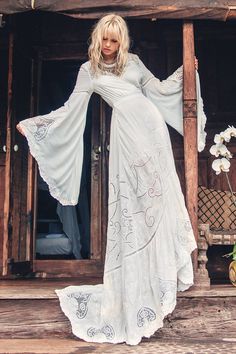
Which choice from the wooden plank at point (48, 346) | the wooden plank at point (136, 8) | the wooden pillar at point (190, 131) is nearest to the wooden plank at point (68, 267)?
the wooden plank at point (48, 346)

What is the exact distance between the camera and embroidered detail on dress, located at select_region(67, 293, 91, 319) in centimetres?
377

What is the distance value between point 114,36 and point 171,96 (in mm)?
645

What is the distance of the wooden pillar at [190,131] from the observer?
3939 millimetres

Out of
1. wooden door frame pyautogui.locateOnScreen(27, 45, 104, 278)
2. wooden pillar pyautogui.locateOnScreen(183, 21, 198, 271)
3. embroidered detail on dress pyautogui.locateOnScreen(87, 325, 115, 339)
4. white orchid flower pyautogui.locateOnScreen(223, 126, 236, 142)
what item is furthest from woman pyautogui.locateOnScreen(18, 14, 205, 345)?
wooden door frame pyautogui.locateOnScreen(27, 45, 104, 278)

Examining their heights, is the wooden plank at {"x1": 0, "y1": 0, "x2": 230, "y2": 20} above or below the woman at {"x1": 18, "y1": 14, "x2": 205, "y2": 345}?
above

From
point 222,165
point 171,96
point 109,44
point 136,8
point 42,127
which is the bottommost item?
point 222,165

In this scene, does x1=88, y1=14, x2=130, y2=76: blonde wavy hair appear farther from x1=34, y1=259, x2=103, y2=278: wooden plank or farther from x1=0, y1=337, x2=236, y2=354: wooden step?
x1=34, y1=259, x2=103, y2=278: wooden plank

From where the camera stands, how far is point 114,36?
13.0 ft

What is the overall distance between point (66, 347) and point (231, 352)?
1058mm

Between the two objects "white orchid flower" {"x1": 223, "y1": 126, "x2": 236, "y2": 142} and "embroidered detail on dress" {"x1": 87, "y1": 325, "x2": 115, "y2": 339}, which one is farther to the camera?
"white orchid flower" {"x1": 223, "y1": 126, "x2": 236, "y2": 142}

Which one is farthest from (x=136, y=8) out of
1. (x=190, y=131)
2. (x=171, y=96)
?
(x=190, y=131)

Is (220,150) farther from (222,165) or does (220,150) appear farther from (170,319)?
(170,319)

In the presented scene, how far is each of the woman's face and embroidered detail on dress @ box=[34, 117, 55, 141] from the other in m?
0.65

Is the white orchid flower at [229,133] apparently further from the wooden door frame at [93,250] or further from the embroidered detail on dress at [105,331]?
the embroidered detail on dress at [105,331]
